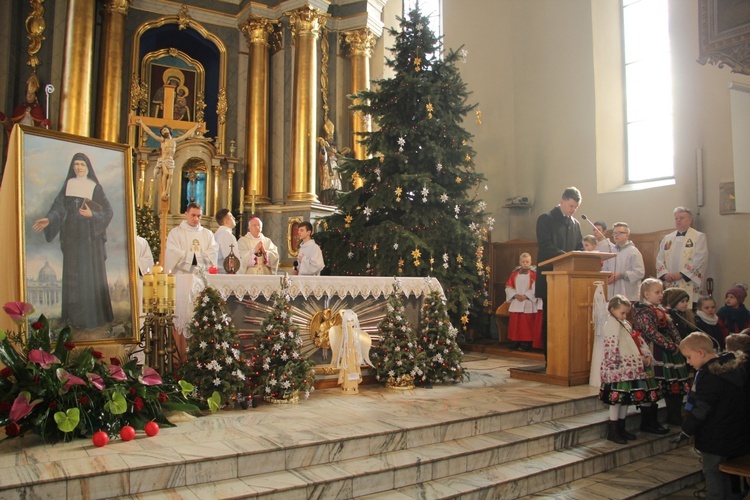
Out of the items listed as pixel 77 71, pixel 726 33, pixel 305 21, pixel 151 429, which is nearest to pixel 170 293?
pixel 151 429

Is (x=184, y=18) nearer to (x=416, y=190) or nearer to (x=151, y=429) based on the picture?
(x=416, y=190)

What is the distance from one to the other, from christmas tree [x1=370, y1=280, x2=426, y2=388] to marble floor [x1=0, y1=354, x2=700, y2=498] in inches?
7.4

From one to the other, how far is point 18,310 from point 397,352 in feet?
12.1

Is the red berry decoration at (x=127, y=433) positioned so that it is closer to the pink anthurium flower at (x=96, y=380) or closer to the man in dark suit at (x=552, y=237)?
the pink anthurium flower at (x=96, y=380)

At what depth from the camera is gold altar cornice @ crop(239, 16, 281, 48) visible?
1395 centimetres

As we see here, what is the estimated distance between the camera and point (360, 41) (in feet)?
48.4

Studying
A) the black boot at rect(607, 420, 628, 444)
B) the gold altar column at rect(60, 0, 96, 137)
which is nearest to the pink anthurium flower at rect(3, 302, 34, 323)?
the black boot at rect(607, 420, 628, 444)

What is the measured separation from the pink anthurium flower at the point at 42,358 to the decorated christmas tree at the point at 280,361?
1977 millimetres

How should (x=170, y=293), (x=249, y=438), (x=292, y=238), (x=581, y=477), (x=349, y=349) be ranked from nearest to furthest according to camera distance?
1. (x=249, y=438)
2. (x=581, y=477)
3. (x=170, y=293)
4. (x=349, y=349)
5. (x=292, y=238)

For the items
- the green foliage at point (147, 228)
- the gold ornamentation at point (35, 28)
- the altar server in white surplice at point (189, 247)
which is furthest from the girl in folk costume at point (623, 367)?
the gold ornamentation at point (35, 28)

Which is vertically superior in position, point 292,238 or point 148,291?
point 292,238

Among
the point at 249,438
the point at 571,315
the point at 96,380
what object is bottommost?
the point at 249,438

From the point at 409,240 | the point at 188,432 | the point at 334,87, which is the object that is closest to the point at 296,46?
the point at 334,87

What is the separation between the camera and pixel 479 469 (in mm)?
4816
